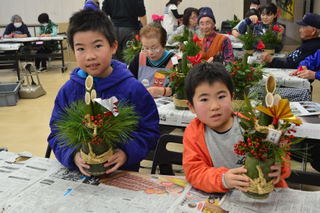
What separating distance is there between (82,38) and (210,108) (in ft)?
2.03

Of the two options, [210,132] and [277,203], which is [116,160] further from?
[277,203]

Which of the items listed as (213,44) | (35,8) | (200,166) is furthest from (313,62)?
(35,8)

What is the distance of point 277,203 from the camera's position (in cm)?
121

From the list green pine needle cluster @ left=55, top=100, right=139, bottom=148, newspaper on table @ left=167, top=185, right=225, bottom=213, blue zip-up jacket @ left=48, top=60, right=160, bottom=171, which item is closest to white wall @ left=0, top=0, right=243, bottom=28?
blue zip-up jacket @ left=48, top=60, right=160, bottom=171

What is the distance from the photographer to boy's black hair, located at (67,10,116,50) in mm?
1540

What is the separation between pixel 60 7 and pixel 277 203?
10238mm

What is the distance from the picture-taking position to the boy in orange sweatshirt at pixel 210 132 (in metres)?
1.31

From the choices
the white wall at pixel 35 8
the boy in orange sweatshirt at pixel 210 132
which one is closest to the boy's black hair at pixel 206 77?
the boy in orange sweatshirt at pixel 210 132

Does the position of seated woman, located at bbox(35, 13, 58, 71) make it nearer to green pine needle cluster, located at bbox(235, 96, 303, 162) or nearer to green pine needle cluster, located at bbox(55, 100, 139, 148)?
green pine needle cluster, located at bbox(55, 100, 139, 148)

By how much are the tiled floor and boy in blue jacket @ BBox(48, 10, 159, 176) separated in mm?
1500

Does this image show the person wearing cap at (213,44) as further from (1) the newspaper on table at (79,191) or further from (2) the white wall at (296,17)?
(2) the white wall at (296,17)

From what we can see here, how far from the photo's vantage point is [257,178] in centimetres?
114

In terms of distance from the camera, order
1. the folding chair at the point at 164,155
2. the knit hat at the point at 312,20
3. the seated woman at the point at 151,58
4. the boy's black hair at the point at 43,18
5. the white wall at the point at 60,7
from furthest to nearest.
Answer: the white wall at the point at 60,7 < the boy's black hair at the point at 43,18 < the knit hat at the point at 312,20 < the seated woman at the point at 151,58 < the folding chair at the point at 164,155

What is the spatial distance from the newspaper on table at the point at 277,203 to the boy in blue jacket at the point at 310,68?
2.32m
